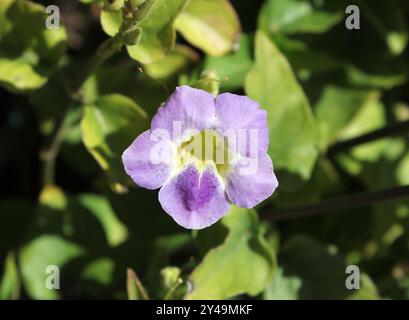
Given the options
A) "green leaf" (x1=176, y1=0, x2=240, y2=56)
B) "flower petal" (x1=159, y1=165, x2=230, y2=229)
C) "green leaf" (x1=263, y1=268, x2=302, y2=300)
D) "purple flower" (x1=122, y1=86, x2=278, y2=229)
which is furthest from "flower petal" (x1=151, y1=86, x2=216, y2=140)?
"green leaf" (x1=263, y1=268, x2=302, y2=300)

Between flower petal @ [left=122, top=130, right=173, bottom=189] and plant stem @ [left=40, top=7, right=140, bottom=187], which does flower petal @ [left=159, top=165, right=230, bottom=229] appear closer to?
flower petal @ [left=122, top=130, right=173, bottom=189]

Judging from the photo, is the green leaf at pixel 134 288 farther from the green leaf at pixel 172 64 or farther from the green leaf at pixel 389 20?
the green leaf at pixel 389 20

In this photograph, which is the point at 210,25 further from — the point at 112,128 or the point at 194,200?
the point at 194,200

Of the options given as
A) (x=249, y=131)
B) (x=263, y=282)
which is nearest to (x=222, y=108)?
(x=249, y=131)

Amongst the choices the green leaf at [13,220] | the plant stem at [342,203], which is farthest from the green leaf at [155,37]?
the green leaf at [13,220]

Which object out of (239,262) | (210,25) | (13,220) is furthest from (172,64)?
(13,220)
